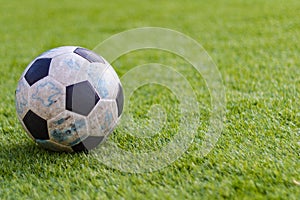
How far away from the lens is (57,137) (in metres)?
2.65

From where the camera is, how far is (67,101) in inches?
103

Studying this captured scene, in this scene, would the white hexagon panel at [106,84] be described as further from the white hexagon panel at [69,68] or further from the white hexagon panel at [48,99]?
the white hexagon panel at [48,99]

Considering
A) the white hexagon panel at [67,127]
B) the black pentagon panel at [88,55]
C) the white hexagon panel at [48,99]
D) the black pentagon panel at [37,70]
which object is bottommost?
the white hexagon panel at [67,127]

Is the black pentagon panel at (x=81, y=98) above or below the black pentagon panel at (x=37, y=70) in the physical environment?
below

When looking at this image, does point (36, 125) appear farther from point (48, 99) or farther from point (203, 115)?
point (203, 115)

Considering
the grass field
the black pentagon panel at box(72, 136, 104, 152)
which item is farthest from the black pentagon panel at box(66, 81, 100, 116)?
the grass field

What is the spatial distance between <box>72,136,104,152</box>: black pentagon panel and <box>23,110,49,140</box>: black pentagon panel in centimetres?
19

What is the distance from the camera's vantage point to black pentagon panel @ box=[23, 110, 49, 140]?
104 inches

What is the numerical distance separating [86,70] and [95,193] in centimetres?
75

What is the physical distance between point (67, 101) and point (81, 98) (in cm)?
8

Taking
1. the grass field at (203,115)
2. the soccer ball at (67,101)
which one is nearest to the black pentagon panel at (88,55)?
the soccer ball at (67,101)

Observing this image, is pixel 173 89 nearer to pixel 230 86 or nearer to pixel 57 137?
pixel 230 86

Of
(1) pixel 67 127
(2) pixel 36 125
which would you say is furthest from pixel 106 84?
(2) pixel 36 125

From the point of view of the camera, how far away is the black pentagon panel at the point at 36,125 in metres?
2.64
